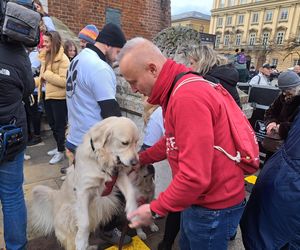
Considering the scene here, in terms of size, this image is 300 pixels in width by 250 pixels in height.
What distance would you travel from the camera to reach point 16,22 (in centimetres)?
201

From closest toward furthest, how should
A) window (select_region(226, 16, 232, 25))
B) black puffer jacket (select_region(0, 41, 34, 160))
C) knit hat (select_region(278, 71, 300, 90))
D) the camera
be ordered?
the camera
black puffer jacket (select_region(0, 41, 34, 160))
knit hat (select_region(278, 71, 300, 90))
window (select_region(226, 16, 232, 25))

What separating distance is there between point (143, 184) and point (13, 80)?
5.53 ft

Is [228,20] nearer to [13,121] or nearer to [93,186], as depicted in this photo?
[93,186]

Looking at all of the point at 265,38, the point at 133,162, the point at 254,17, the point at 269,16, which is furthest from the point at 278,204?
the point at 254,17

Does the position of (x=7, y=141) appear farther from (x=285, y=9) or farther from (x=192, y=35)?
(x=285, y=9)

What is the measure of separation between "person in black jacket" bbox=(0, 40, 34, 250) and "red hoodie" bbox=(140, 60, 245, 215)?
1.28 meters

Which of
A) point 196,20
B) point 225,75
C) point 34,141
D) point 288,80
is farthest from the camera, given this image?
point 196,20

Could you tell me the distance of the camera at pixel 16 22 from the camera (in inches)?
78.3

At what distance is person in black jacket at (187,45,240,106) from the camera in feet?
9.72

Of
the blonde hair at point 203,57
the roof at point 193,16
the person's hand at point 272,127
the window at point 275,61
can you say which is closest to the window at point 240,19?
the roof at point 193,16

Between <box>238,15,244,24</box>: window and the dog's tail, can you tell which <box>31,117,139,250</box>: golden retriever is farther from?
<box>238,15,244,24</box>: window

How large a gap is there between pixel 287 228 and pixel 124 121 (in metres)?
1.49


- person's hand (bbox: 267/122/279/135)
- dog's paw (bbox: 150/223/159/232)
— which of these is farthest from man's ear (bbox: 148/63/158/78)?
person's hand (bbox: 267/122/279/135)

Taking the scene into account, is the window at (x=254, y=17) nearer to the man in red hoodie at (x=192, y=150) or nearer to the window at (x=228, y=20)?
the window at (x=228, y=20)
